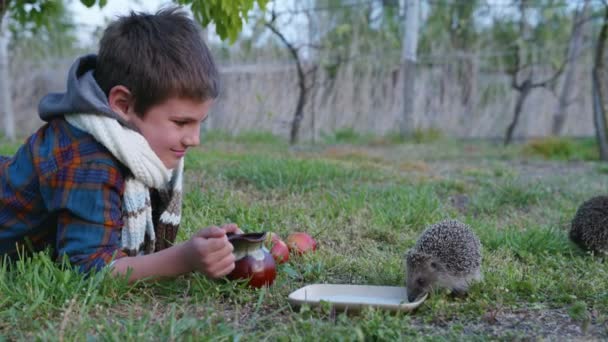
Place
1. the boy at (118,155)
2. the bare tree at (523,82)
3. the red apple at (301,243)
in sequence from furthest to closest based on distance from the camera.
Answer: the bare tree at (523,82), the red apple at (301,243), the boy at (118,155)

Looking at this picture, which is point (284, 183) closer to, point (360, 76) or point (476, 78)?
point (360, 76)

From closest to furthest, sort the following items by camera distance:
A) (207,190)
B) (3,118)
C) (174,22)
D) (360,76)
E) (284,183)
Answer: (174,22) → (207,190) → (284,183) → (3,118) → (360,76)

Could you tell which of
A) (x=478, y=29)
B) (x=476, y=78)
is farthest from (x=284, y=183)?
(x=478, y=29)

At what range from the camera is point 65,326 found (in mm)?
2076

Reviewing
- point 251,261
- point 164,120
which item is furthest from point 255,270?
point 164,120

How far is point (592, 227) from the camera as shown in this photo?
3.54m

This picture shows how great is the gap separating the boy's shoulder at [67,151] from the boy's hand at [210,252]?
0.48 metres

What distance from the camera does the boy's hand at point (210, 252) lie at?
2.44 m

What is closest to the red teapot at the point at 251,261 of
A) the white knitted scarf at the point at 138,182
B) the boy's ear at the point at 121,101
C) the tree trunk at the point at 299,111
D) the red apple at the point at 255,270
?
the red apple at the point at 255,270

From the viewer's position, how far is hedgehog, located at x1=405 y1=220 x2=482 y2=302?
2.65 meters

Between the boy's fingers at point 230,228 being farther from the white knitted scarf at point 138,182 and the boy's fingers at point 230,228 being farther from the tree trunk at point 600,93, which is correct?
the tree trunk at point 600,93

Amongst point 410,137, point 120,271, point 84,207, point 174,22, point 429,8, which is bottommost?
point 410,137

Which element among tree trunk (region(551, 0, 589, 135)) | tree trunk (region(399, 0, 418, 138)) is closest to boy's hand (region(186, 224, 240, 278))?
tree trunk (region(399, 0, 418, 138))

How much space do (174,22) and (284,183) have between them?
2.53 meters
